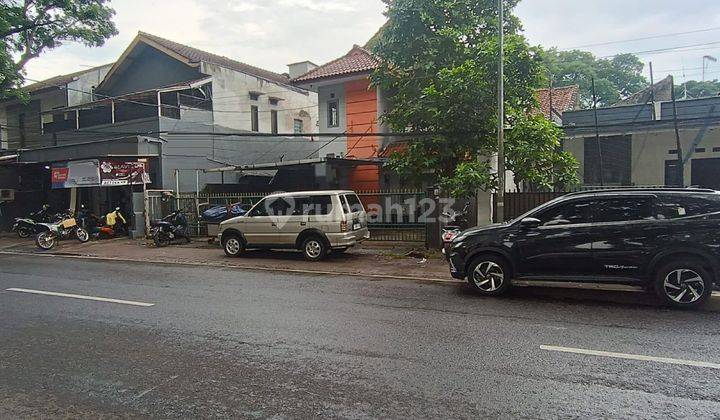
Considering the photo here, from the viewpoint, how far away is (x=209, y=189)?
19594 millimetres

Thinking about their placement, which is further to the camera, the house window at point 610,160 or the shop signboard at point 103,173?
the shop signboard at point 103,173

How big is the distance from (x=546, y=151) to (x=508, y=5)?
14.3 feet

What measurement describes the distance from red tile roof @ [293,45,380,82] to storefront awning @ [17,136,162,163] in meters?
6.59

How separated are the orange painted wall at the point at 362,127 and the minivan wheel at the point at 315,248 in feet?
23.9

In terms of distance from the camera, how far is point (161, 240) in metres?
15.2

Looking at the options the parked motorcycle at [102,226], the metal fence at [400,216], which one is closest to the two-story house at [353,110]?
the metal fence at [400,216]

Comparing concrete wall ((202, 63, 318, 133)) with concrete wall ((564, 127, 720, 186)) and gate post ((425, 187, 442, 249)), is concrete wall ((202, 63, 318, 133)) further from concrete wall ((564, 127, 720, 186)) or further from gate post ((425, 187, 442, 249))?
concrete wall ((564, 127, 720, 186))

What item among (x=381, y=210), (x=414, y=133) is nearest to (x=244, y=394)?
(x=414, y=133)

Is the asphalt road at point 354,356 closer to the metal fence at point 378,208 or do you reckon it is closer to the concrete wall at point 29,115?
the metal fence at point 378,208

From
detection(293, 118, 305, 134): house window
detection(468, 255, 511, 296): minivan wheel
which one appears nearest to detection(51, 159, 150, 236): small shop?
detection(293, 118, 305, 134): house window

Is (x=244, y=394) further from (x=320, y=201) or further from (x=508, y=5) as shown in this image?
(x=508, y=5)

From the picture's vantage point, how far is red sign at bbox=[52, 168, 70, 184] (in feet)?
58.6

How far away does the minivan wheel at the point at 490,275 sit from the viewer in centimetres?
745

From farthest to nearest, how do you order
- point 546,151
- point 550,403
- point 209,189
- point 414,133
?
1. point 209,189
2. point 414,133
3. point 546,151
4. point 550,403
